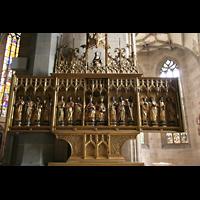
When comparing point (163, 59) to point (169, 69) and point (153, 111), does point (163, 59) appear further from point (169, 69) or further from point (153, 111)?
point (153, 111)

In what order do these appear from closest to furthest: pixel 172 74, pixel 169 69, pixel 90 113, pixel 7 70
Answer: pixel 90 113, pixel 7 70, pixel 172 74, pixel 169 69

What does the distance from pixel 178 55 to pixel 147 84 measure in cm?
1223

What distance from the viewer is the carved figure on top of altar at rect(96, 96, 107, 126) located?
599 centimetres

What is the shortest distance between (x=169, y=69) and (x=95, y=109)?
1330 centimetres

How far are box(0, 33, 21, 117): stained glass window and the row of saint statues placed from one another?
10.3 metres

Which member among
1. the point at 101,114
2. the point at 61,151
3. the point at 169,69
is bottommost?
the point at 61,151

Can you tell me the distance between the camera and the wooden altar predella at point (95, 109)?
19.6 feet

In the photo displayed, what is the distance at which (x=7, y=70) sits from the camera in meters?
16.0

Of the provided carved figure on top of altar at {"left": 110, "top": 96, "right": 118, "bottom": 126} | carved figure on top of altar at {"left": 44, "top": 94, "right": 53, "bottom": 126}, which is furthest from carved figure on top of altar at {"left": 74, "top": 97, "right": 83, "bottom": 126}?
carved figure on top of altar at {"left": 110, "top": 96, "right": 118, "bottom": 126}

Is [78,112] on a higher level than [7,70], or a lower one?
lower

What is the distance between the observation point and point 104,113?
20.1 feet

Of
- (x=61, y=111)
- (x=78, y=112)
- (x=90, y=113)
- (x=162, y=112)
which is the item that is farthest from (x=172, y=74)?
(x=61, y=111)

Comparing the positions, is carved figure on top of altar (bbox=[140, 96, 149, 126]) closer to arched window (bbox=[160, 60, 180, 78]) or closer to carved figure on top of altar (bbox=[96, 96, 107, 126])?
carved figure on top of altar (bbox=[96, 96, 107, 126])

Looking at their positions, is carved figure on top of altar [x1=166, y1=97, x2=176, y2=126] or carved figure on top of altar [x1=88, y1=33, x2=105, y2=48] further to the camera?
carved figure on top of altar [x1=88, y1=33, x2=105, y2=48]
